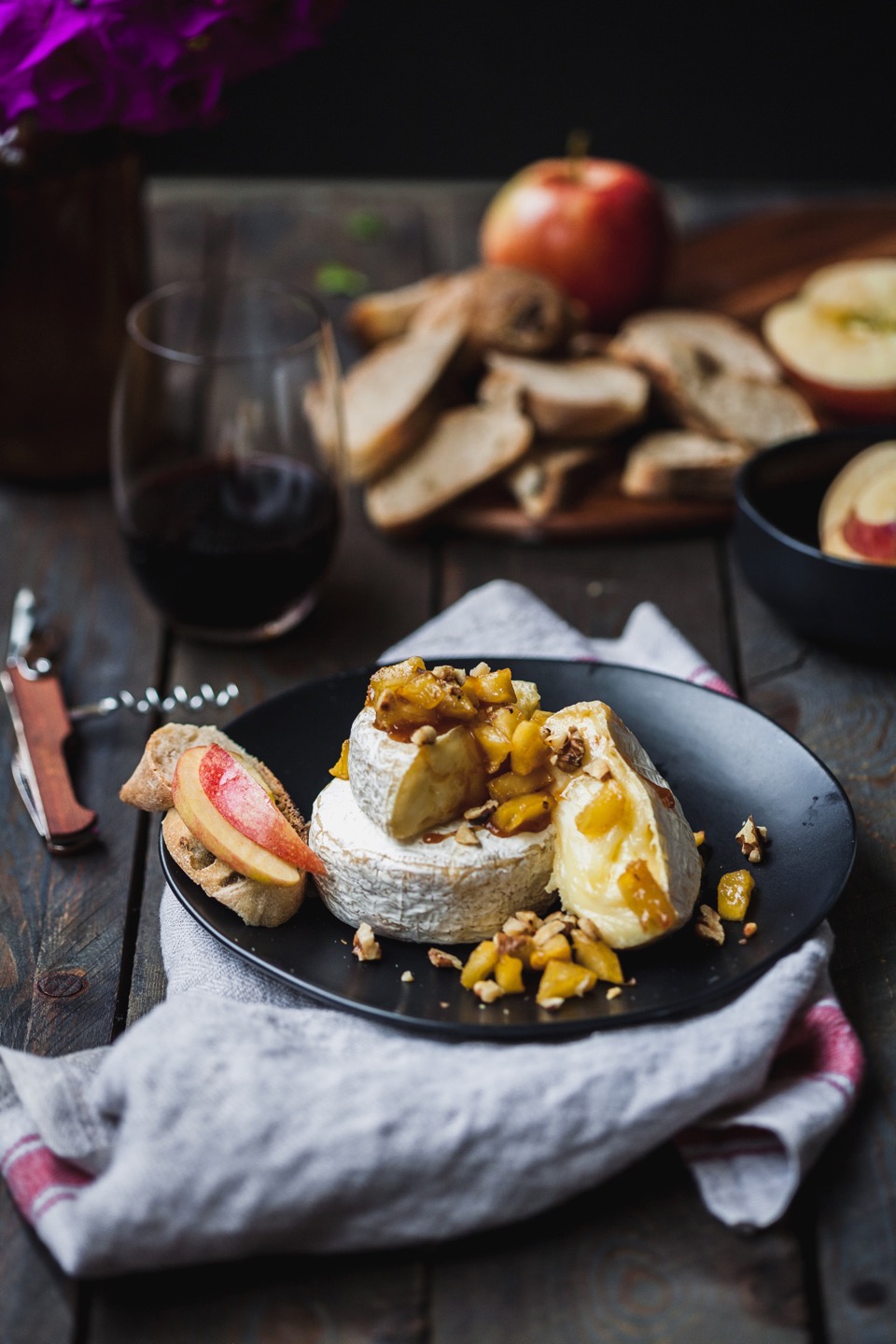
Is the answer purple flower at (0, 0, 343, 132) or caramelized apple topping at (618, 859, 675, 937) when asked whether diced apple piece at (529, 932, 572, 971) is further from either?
purple flower at (0, 0, 343, 132)

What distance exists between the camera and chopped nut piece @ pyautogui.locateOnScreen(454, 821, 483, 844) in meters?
1.55

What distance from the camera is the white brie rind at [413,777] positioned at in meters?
1.53

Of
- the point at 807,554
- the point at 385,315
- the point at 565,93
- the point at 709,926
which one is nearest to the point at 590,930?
the point at 709,926

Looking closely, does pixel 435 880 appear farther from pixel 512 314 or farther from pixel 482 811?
pixel 512 314

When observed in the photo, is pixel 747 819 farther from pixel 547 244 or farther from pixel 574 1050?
pixel 547 244

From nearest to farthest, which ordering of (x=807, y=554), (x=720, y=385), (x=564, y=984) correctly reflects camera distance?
(x=564, y=984) < (x=807, y=554) < (x=720, y=385)

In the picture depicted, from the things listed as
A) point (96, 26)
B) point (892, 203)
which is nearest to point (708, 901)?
point (96, 26)

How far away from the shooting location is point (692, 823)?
175cm

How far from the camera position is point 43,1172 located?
1414mm

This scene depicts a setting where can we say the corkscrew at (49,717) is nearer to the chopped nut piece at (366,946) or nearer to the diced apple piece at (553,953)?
the chopped nut piece at (366,946)

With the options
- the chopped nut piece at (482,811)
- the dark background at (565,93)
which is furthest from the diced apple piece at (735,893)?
the dark background at (565,93)

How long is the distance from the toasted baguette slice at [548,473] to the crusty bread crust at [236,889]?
3.95ft

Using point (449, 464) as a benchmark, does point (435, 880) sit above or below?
above

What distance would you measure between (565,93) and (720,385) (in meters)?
2.43
